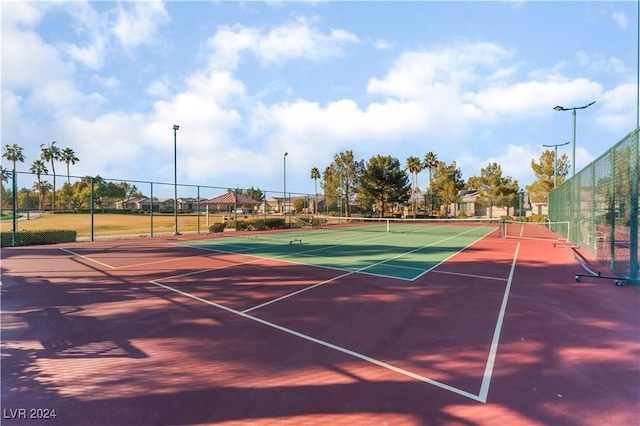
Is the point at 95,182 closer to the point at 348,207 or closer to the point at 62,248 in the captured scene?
the point at 62,248

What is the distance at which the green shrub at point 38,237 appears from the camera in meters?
16.9

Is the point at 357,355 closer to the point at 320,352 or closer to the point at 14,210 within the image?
the point at 320,352

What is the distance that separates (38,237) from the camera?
18.0 meters

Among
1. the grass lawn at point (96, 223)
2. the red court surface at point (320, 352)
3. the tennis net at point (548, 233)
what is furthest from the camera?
the tennis net at point (548, 233)

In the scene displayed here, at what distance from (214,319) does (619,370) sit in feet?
19.4

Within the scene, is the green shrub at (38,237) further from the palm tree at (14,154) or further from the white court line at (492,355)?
the palm tree at (14,154)

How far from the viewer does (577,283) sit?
28.7ft

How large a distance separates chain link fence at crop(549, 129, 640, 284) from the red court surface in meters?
1.56

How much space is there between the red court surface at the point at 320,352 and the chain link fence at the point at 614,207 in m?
1.56

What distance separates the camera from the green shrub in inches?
665

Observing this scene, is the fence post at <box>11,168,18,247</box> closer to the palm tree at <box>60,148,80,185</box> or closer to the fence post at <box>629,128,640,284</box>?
the fence post at <box>629,128,640,284</box>

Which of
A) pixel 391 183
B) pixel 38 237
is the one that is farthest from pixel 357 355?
pixel 391 183

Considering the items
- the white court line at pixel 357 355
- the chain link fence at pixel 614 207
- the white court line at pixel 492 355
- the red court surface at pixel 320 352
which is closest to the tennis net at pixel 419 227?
the chain link fence at pixel 614 207

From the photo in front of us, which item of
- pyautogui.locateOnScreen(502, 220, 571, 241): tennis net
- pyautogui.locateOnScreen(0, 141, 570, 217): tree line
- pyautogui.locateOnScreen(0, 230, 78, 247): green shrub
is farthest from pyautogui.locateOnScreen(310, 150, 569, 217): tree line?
pyautogui.locateOnScreen(0, 230, 78, 247): green shrub
